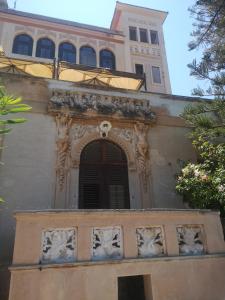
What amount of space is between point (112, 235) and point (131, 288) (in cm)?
231

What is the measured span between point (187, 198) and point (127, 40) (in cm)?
1674

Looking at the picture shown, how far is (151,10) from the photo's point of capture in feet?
76.9

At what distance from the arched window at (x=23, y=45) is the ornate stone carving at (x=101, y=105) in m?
11.5

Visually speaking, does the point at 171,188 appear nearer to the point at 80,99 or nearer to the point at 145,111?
the point at 145,111

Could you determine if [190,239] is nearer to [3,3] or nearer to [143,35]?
[143,35]

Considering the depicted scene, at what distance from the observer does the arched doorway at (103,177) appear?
869 centimetres

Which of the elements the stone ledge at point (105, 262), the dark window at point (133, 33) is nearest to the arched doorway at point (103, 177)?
the stone ledge at point (105, 262)

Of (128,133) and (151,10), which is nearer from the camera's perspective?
(128,133)

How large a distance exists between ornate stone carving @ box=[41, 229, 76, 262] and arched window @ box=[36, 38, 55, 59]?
54.8 feet

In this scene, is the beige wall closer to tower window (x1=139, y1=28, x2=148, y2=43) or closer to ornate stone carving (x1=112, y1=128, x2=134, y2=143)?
ornate stone carving (x1=112, y1=128, x2=134, y2=143)

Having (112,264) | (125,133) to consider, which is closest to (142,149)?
(125,133)

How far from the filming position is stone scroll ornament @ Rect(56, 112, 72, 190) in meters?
8.48

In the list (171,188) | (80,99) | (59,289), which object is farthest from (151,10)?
(59,289)

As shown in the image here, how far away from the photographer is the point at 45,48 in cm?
1980
